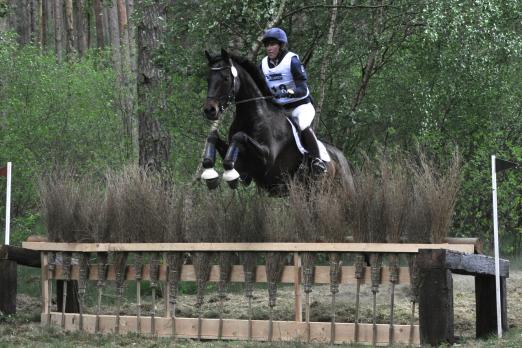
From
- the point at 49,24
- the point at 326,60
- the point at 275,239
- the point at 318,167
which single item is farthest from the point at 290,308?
the point at 49,24

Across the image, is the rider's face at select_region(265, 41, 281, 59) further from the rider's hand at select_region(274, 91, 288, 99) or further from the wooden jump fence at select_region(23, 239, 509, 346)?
the wooden jump fence at select_region(23, 239, 509, 346)

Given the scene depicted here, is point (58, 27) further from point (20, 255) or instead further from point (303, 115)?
point (20, 255)

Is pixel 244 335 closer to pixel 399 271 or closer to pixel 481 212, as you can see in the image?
pixel 399 271

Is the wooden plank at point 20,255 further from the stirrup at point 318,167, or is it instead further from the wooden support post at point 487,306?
the wooden support post at point 487,306

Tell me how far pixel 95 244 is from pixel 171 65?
6108mm

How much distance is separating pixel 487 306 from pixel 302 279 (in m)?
1.73

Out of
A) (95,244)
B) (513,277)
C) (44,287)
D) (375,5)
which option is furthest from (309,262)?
(375,5)

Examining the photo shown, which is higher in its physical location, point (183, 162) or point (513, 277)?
point (183, 162)

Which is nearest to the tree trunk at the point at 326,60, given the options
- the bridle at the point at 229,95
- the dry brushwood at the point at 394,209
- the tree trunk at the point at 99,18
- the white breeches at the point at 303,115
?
the white breeches at the point at 303,115

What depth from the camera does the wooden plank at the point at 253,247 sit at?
8.72 m

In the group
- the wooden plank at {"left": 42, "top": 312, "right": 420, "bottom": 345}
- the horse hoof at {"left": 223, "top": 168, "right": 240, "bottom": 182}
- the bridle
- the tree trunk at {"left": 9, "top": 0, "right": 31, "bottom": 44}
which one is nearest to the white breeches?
the bridle

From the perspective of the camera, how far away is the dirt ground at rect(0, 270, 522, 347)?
31.6 feet

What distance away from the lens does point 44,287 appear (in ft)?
34.3

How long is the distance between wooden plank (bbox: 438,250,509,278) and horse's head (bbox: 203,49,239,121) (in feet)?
8.62
